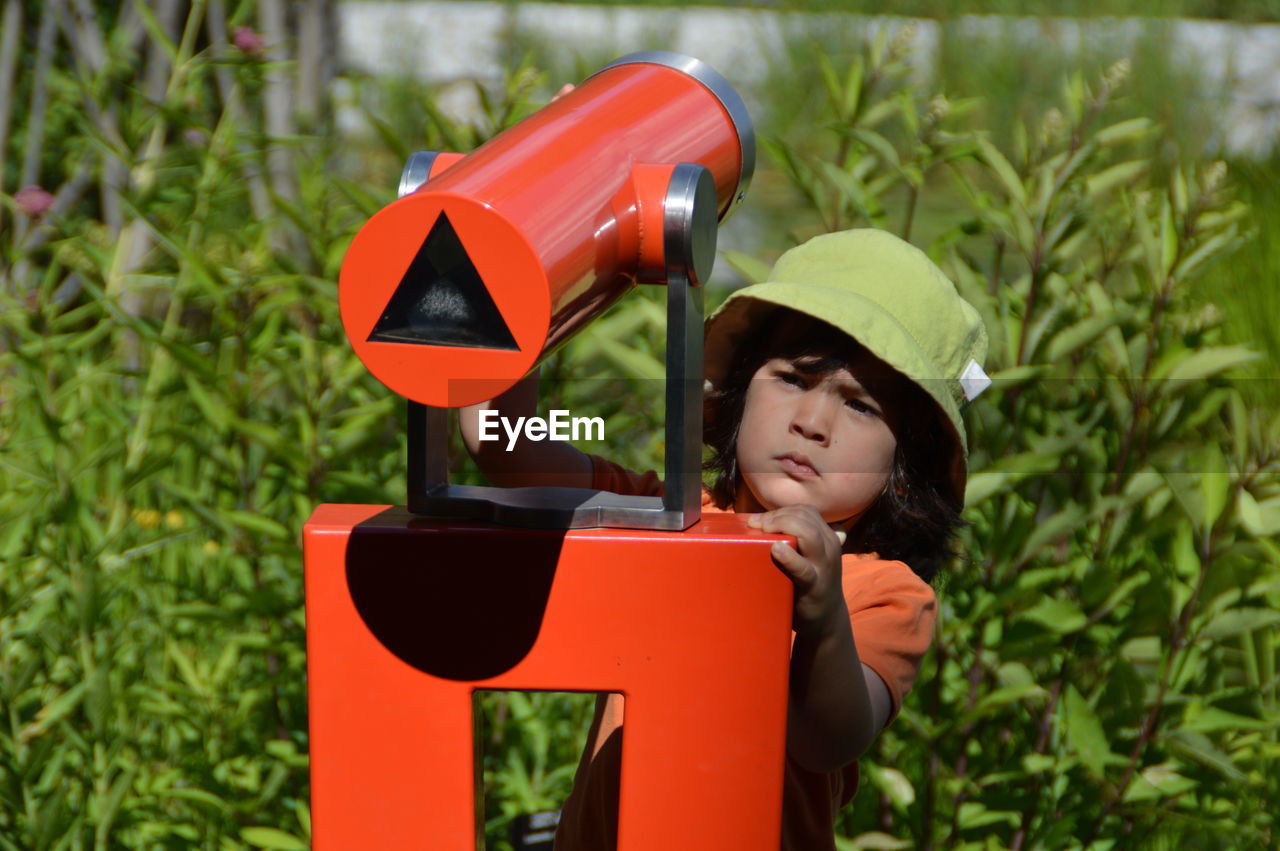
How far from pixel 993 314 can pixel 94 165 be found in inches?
75.6

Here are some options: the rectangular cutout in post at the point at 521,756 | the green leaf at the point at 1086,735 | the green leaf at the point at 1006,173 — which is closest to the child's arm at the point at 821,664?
the green leaf at the point at 1086,735

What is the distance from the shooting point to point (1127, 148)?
14.1 ft

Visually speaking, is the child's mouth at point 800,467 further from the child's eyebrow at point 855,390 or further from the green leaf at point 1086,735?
the green leaf at point 1086,735

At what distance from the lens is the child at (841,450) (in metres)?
1.15

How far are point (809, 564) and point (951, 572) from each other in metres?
0.90

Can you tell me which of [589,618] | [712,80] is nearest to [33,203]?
[712,80]

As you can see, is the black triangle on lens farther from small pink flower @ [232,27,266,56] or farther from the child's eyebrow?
small pink flower @ [232,27,266,56]

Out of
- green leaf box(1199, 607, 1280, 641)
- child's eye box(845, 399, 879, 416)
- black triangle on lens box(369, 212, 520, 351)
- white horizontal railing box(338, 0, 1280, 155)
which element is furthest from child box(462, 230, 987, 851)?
white horizontal railing box(338, 0, 1280, 155)

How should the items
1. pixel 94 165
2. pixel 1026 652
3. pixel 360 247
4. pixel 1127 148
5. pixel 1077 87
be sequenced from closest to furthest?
pixel 360 247, pixel 1026 652, pixel 1077 87, pixel 94 165, pixel 1127 148

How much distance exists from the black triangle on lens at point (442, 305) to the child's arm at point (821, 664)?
25 centimetres

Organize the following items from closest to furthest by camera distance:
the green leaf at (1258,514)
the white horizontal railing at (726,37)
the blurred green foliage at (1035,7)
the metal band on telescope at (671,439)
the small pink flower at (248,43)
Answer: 1. the metal band on telescope at (671,439)
2. the green leaf at (1258,514)
3. the small pink flower at (248,43)
4. the white horizontal railing at (726,37)
5. the blurred green foliage at (1035,7)

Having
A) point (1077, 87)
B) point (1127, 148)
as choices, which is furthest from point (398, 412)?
point (1127, 148)

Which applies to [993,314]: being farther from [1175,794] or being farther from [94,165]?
[94,165]

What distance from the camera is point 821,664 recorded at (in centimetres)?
100
